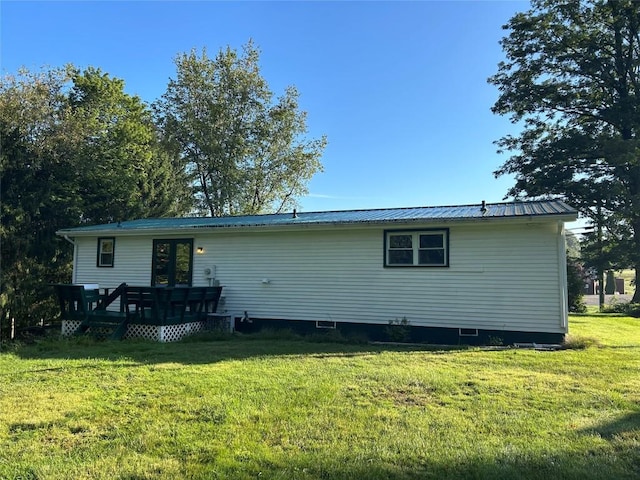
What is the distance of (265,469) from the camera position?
3.12 metres

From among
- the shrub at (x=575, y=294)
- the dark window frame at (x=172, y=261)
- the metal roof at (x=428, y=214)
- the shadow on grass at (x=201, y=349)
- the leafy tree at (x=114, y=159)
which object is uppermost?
the leafy tree at (x=114, y=159)

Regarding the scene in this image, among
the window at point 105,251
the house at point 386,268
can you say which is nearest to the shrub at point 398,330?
the house at point 386,268

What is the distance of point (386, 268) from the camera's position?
32.7 ft

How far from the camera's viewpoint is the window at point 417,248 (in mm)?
9547

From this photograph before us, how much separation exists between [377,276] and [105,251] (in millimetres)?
8050

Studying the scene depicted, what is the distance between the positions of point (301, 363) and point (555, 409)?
3515 millimetres

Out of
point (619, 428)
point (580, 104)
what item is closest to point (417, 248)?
point (619, 428)

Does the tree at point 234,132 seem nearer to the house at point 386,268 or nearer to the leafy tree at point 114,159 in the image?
the leafy tree at point 114,159

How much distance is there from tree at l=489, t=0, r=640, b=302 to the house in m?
13.5

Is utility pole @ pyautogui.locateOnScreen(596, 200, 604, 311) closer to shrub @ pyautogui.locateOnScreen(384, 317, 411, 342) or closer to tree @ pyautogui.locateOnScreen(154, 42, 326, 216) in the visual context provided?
tree @ pyautogui.locateOnScreen(154, 42, 326, 216)

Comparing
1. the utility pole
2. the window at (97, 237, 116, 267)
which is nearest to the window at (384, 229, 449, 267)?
the window at (97, 237, 116, 267)

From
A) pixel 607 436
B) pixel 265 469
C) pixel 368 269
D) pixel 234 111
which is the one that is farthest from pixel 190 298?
pixel 234 111

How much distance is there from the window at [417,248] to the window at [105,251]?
799cm

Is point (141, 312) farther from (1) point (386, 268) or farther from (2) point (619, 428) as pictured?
(2) point (619, 428)
